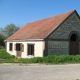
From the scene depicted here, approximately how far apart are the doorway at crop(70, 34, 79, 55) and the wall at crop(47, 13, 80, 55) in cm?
80

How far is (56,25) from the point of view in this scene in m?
26.4

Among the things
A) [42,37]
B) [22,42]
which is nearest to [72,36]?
[42,37]

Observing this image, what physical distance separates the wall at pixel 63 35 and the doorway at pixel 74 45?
80 cm

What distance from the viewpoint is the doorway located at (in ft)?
90.7

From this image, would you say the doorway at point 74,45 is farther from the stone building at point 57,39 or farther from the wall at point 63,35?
the wall at point 63,35

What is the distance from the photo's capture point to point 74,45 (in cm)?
2778

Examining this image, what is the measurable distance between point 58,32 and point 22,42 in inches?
235

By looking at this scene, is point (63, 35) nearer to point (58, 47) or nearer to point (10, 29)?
point (58, 47)

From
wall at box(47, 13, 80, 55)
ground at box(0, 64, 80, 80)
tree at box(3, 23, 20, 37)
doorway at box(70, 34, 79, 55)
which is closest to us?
ground at box(0, 64, 80, 80)

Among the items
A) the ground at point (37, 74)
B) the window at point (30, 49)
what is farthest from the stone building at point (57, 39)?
the ground at point (37, 74)

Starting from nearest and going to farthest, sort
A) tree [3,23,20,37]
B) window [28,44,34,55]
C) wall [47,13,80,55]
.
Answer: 1. wall [47,13,80,55]
2. window [28,44,34,55]
3. tree [3,23,20,37]

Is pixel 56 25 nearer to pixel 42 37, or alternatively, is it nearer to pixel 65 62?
pixel 42 37

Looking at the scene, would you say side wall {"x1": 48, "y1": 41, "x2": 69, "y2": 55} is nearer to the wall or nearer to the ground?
the wall

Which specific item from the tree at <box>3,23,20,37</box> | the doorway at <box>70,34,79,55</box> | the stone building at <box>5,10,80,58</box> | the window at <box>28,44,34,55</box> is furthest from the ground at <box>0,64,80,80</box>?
the tree at <box>3,23,20,37</box>
